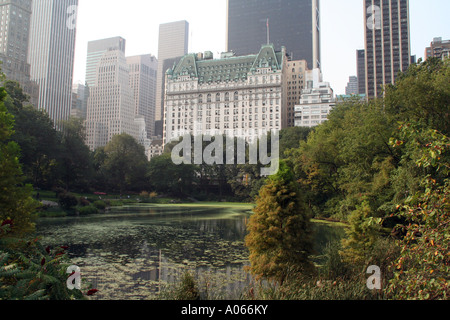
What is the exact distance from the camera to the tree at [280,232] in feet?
31.5

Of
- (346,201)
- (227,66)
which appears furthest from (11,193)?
(227,66)

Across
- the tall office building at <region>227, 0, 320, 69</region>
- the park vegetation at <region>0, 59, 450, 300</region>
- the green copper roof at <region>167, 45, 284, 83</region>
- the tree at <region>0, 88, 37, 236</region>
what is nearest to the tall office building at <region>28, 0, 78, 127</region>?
the green copper roof at <region>167, 45, 284, 83</region>

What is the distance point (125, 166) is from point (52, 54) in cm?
7392

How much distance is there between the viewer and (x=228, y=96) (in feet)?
369

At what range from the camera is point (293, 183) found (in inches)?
407

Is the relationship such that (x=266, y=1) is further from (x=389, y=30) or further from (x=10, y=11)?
(x=10, y=11)

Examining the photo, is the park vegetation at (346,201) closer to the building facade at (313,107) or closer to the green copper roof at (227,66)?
the green copper roof at (227,66)

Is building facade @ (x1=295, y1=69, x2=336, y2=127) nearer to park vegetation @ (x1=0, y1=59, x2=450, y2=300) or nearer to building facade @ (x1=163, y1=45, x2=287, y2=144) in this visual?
building facade @ (x1=163, y1=45, x2=287, y2=144)

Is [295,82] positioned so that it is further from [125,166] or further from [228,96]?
[125,166]

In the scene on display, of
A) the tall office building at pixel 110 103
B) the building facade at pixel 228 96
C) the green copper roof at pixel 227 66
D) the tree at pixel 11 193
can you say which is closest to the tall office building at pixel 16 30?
the tall office building at pixel 110 103

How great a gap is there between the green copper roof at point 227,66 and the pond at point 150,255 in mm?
93513
